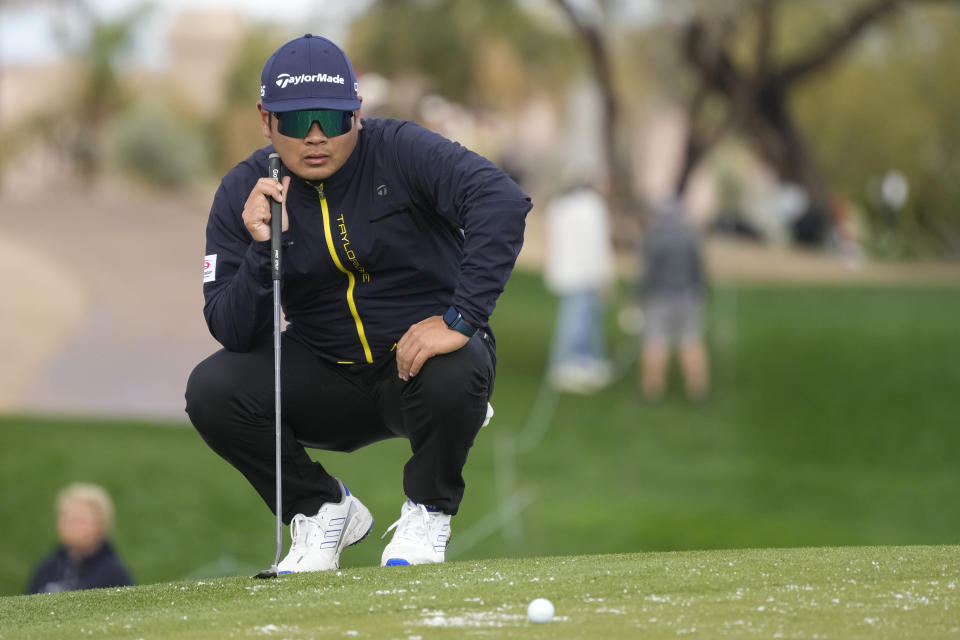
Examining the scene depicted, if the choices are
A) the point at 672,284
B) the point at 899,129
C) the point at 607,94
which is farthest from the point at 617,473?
the point at 899,129

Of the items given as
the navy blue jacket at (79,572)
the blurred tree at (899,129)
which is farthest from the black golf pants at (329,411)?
the blurred tree at (899,129)

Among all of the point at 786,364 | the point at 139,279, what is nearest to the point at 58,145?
the point at 139,279

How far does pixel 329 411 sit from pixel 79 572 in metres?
3.87

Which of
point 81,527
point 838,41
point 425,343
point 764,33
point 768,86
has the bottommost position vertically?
point 81,527

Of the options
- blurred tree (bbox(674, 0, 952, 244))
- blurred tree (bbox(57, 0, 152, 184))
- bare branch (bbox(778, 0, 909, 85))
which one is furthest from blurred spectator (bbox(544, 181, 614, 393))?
blurred tree (bbox(57, 0, 152, 184))

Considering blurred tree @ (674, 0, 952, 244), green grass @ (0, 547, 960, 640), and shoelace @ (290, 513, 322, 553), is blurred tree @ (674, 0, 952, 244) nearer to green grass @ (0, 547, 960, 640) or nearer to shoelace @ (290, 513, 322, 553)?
shoelace @ (290, 513, 322, 553)

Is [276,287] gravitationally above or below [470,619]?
above

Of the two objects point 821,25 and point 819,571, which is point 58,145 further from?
point 819,571

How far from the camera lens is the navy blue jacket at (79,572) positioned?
7.61 meters

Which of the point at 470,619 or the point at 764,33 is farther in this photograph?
the point at 764,33

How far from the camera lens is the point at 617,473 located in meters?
12.7

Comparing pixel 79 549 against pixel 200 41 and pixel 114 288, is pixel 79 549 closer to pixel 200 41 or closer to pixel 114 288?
pixel 114 288

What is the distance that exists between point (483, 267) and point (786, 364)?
12.8 meters

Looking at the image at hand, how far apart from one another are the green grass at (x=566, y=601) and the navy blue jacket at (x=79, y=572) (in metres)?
3.56
